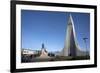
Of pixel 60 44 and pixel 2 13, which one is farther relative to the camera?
pixel 60 44

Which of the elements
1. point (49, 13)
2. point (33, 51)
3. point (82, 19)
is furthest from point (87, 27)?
point (33, 51)

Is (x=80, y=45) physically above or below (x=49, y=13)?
below

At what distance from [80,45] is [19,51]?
60 centimetres

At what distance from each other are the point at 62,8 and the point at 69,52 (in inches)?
16.7

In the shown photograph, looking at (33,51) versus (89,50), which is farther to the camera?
(89,50)

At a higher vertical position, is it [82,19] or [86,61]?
[82,19]

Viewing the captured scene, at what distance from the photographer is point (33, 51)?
5.96ft

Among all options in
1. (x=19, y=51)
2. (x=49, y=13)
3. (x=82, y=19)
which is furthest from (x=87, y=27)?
(x=19, y=51)

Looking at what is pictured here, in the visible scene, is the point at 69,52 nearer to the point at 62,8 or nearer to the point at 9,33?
the point at 62,8

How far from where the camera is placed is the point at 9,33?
1.74m

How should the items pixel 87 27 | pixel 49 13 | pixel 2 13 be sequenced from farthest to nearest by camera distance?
pixel 87 27
pixel 49 13
pixel 2 13

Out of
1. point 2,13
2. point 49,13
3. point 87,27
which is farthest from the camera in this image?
point 87,27

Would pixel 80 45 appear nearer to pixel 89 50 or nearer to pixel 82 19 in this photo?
pixel 89 50

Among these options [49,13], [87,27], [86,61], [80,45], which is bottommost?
[86,61]
